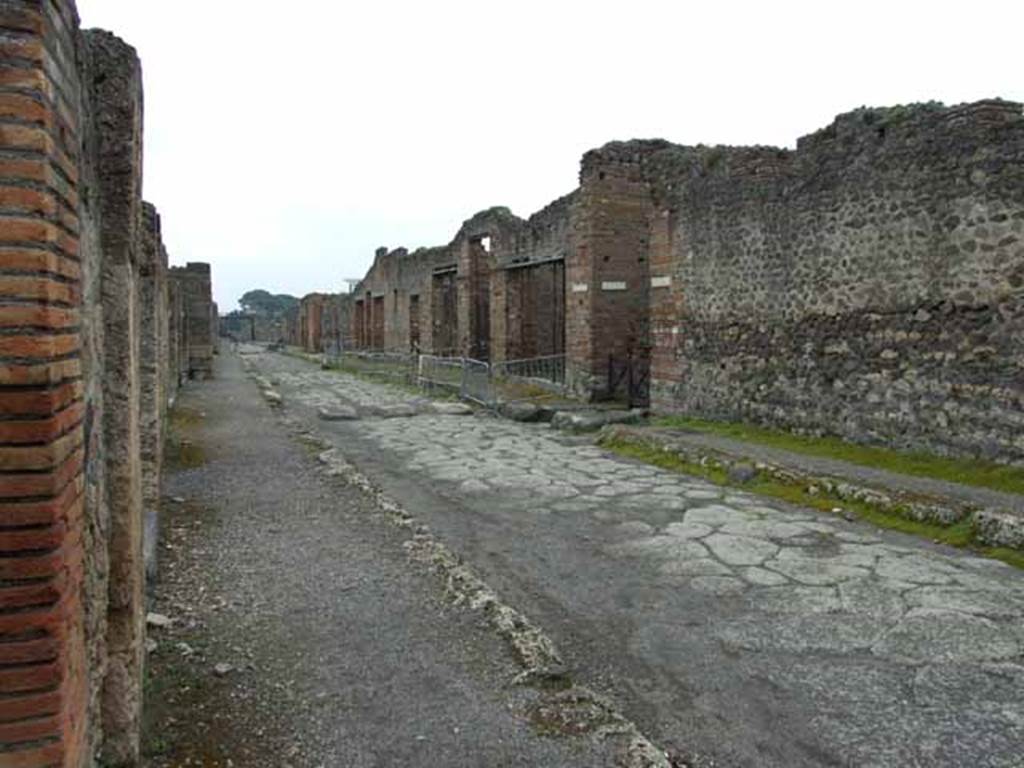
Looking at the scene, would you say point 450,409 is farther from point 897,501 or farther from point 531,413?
point 897,501

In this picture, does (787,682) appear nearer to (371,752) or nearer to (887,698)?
(887,698)

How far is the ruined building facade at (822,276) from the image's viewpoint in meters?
7.01

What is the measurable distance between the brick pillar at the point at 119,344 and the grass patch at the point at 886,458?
6.09m

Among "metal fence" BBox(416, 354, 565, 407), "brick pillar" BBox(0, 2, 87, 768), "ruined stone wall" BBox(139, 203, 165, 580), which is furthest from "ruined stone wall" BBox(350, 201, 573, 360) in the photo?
"brick pillar" BBox(0, 2, 87, 768)

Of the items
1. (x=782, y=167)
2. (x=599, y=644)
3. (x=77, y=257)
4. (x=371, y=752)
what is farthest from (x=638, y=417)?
(x=77, y=257)

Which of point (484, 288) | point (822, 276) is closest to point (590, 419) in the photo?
point (822, 276)

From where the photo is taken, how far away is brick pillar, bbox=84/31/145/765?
270cm

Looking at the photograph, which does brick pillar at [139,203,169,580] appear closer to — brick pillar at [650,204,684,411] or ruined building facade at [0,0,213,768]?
ruined building facade at [0,0,213,768]

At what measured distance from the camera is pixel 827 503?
263 inches

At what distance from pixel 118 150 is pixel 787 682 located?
326cm

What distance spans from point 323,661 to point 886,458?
6.02 metres

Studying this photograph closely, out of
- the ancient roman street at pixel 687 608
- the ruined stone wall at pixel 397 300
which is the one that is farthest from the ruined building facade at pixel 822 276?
the ruined stone wall at pixel 397 300

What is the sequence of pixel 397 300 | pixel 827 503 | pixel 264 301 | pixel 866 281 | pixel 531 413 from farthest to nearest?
1. pixel 264 301
2. pixel 397 300
3. pixel 531 413
4. pixel 866 281
5. pixel 827 503

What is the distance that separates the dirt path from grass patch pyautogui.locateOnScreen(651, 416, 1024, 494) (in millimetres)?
4534
